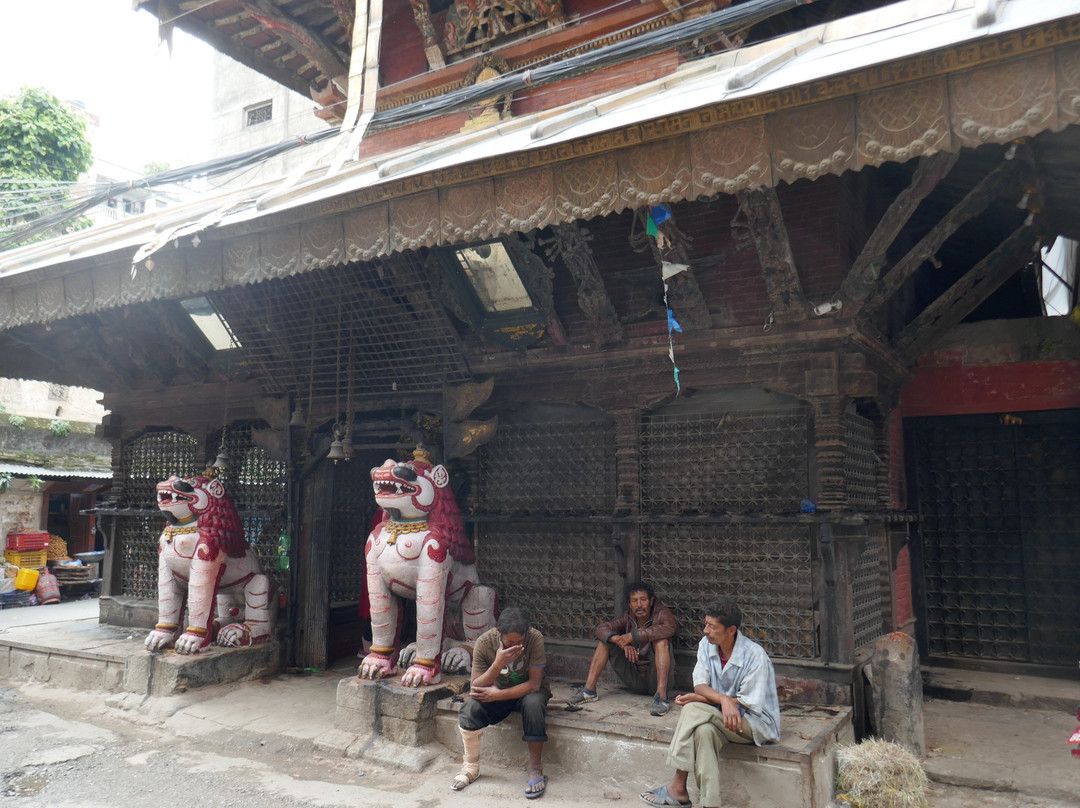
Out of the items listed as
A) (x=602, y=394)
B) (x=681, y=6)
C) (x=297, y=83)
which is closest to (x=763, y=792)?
(x=602, y=394)

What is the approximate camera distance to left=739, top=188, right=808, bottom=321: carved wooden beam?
5.75 meters

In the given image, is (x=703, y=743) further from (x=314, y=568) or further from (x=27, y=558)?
(x=27, y=558)

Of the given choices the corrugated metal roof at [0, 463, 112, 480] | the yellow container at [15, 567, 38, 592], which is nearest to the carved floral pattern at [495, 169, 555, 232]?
the yellow container at [15, 567, 38, 592]

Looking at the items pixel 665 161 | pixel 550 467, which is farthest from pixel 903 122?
pixel 550 467

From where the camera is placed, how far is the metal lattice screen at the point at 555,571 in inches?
281

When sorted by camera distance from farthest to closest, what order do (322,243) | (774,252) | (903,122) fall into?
(774,252) < (322,243) < (903,122)

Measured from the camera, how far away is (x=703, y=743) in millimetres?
4750

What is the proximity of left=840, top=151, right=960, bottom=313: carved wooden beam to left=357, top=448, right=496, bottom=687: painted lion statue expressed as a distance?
386 centimetres

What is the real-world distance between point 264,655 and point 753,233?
6504 mm

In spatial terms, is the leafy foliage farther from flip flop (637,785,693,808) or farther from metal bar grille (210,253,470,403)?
flip flop (637,785,693,808)

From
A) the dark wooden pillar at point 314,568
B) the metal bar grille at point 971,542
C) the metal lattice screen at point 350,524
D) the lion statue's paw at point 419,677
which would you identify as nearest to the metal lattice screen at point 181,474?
the dark wooden pillar at point 314,568

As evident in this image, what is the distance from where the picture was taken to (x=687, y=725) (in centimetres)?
486

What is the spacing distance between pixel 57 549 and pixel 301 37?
14.3 m

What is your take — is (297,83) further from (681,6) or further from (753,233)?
(753,233)
